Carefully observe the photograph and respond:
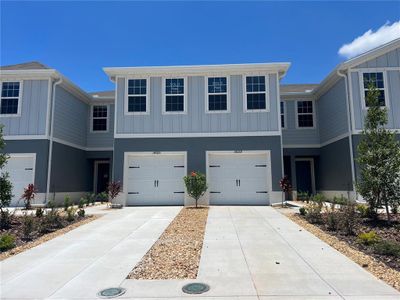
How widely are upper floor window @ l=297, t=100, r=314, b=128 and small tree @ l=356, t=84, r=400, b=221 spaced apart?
28.9 ft

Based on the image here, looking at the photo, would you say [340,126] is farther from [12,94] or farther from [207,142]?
[12,94]

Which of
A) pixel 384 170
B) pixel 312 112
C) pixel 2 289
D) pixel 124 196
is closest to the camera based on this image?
pixel 2 289

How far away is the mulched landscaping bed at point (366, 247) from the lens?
17.3 feet

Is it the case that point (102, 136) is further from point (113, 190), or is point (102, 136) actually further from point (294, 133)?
point (294, 133)

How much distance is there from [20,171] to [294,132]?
14.4m

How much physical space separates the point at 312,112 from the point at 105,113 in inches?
479

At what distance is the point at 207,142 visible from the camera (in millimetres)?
15227

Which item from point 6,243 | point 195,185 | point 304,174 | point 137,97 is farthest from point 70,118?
point 304,174

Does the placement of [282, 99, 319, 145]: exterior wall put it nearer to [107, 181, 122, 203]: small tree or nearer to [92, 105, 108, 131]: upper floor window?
[107, 181, 122, 203]: small tree

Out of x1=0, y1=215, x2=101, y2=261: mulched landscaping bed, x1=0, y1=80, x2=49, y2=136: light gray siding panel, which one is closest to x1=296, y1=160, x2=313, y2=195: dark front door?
x1=0, y1=215, x2=101, y2=261: mulched landscaping bed

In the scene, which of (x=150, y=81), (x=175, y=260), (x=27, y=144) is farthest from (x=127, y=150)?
(x=175, y=260)

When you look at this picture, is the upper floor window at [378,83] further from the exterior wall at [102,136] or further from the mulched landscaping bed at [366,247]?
the exterior wall at [102,136]

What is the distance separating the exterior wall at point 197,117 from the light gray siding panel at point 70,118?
326cm

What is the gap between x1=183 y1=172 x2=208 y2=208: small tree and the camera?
1383 centimetres
